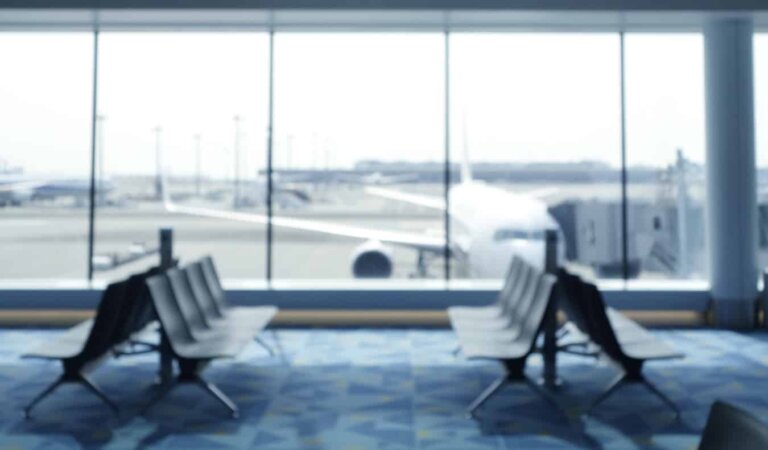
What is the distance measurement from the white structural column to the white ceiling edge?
28 cm

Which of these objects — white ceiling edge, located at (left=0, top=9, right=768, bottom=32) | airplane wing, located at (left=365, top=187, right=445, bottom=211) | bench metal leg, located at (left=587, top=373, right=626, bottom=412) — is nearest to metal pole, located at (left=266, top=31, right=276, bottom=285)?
white ceiling edge, located at (left=0, top=9, right=768, bottom=32)

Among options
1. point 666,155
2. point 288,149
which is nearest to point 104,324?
point 288,149

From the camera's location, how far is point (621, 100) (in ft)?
24.1

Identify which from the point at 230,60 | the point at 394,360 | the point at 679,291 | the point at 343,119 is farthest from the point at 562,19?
the point at 343,119

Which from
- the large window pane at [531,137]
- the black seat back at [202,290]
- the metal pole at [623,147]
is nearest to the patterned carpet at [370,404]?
the black seat back at [202,290]

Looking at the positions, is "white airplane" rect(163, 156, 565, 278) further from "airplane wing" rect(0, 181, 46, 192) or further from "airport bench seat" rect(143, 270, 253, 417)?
"airport bench seat" rect(143, 270, 253, 417)

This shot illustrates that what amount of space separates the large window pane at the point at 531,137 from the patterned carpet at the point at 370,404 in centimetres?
254

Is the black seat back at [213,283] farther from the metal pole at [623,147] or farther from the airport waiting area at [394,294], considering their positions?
the metal pole at [623,147]

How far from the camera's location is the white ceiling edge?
245 inches

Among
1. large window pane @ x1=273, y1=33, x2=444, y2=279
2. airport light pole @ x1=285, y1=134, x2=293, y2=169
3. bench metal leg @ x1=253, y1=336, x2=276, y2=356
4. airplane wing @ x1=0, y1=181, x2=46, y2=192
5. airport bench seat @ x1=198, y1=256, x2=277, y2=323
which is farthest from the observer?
airplane wing @ x1=0, y1=181, x2=46, y2=192

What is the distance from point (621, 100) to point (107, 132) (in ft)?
16.9

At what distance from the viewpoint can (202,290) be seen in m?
5.29

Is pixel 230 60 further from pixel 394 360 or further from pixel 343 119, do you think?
pixel 394 360

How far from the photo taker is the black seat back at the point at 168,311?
13.5 ft
